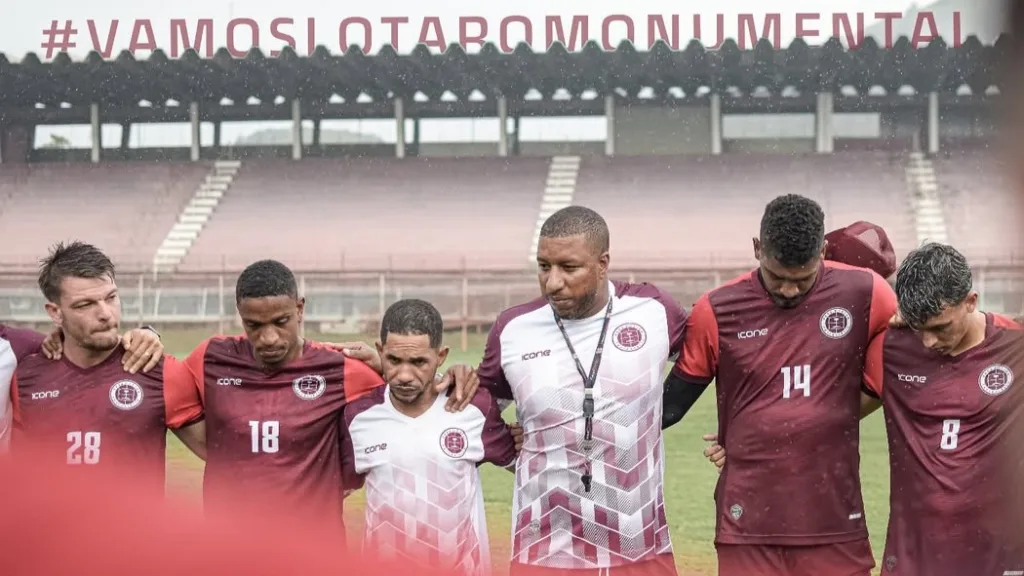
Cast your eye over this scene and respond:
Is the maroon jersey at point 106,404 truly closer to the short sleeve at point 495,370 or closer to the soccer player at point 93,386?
the soccer player at point 93,386

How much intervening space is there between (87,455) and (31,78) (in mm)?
29285

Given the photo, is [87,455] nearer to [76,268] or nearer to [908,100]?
[76,268]

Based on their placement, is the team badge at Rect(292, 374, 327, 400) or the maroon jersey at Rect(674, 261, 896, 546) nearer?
the maroon jersey at Rect(674, 261, 896, 546)

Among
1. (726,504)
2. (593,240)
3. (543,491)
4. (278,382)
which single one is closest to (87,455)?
(278,382)

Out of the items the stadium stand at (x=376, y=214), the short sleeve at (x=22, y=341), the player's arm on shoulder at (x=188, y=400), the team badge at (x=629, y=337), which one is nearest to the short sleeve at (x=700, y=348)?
the team badge at (x=629, y=337)

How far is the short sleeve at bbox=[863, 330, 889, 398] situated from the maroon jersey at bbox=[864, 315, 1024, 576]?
27 millimetres

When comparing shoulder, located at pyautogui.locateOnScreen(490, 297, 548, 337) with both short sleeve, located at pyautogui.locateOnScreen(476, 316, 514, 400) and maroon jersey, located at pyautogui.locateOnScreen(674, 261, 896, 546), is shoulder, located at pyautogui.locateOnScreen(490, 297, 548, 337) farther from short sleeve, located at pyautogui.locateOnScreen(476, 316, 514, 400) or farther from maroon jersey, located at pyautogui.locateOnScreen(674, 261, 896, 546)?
maroon jersey, located at pyautogui.locateOnScreen(674, 261, 896, 546)

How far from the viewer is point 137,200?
30.8 metres

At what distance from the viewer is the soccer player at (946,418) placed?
122 inches

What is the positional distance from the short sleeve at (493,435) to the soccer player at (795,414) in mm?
601

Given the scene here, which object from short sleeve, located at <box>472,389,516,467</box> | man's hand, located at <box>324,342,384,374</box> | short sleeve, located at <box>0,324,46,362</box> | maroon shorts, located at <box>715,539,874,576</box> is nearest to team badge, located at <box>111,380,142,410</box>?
short sleeve, located at <box>0,324,46,362</box>

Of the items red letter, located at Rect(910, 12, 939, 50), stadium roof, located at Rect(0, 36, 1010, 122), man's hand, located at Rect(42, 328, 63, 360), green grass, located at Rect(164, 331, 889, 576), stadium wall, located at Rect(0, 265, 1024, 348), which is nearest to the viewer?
man's hand, located at Rect(42, 328, 63, 360)

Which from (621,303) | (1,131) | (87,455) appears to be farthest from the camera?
(1,131)

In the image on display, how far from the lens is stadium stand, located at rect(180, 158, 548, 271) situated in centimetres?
2720
